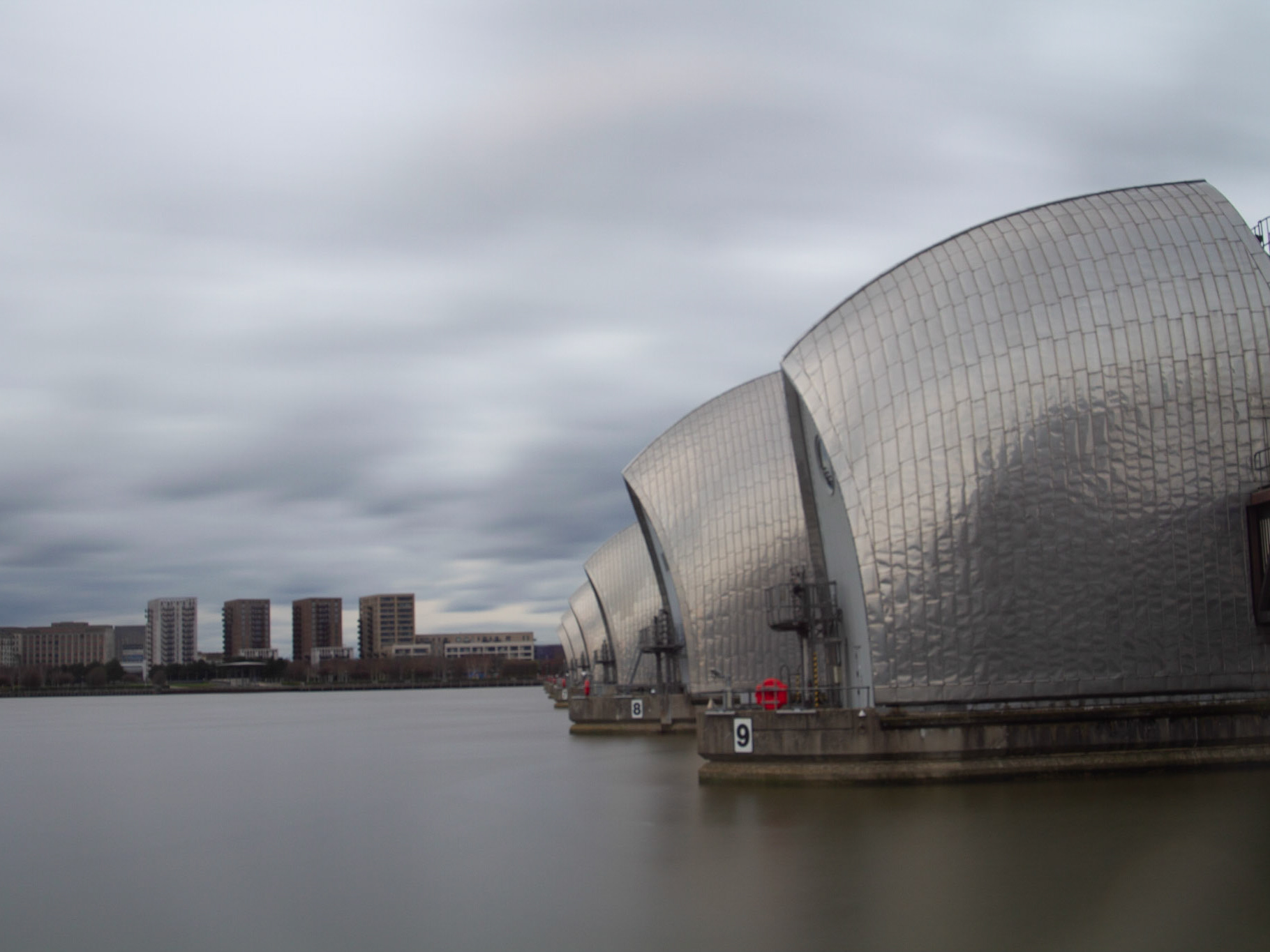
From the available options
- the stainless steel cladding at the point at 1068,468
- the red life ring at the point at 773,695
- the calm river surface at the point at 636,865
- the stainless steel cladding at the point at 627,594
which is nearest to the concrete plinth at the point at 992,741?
the calm river surface at the point at 636,865

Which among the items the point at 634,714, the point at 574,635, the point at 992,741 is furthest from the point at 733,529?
the point at 574,635

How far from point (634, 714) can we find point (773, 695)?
57.9 ft

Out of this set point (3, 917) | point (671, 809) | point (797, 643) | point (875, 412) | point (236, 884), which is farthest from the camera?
point (797, 643)

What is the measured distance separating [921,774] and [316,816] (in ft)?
40.3

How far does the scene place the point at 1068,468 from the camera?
25062mm

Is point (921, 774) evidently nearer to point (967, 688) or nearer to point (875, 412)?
point (967, 688)

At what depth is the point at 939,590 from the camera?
24797 millimetres

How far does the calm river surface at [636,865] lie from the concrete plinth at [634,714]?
13.5 meters

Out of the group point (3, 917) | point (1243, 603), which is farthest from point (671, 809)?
point (1243, 603)

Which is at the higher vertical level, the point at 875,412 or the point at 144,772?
the point at 875,412

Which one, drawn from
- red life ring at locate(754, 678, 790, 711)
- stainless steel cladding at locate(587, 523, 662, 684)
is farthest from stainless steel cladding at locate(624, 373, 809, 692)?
stainless steel cladding at locate(587, 523, 662, 684)

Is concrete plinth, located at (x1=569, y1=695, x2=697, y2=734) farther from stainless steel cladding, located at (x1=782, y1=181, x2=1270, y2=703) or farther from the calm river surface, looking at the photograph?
stainless steel cladding, located at (x1=782, y1=181, x2=1270, y2=703)

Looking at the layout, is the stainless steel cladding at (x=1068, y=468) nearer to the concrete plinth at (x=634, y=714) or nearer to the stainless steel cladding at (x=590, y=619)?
the concrete plinth at (x=634, y=714)

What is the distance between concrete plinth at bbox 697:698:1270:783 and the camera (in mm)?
22844
